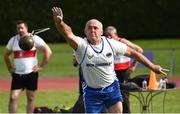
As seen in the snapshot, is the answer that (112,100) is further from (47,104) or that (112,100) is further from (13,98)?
(47,104)

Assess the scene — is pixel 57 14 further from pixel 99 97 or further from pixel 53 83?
pixel 53 83

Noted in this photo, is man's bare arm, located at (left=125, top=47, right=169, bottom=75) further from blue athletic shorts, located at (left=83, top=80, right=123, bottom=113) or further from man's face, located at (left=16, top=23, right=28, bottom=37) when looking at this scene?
man's face, located at (left=16, top=23, right=28, bottom=37)

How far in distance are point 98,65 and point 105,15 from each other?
1170 inches

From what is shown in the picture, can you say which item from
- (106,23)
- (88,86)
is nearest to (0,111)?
(88,86)

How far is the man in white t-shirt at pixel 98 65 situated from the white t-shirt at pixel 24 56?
3.12 meters

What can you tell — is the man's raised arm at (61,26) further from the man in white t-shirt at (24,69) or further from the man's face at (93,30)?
the man in white t-shirt at (24,69)

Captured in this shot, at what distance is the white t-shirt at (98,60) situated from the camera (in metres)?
9.40

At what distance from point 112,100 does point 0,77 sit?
1328cm

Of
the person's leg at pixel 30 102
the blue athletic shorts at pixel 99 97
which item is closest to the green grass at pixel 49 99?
the person's leg at pixel 30 102

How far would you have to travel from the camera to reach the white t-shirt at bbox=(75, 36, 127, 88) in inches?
370

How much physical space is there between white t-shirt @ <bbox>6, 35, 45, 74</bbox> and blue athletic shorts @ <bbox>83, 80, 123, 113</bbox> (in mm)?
3158

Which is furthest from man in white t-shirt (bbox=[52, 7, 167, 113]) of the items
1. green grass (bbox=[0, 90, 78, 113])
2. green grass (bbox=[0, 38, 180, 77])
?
green grass (bbox=[0, 38, 180, 77])

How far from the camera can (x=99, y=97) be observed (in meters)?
9.57

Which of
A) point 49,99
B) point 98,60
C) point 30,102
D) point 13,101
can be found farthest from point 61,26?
point 49,99
